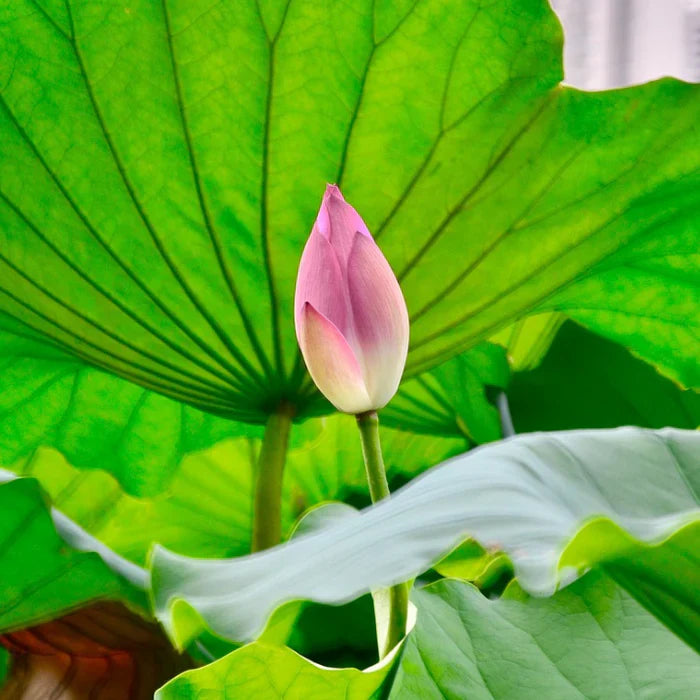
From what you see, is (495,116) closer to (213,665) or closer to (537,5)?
(537,5)

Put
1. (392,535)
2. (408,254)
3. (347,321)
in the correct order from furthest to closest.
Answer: (408,254) < (347,321) < (392,535)

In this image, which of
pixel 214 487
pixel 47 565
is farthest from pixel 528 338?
pixel 47 565

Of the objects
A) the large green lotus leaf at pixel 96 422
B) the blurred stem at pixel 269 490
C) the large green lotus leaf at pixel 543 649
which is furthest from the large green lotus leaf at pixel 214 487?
the large green lotus leaf at pixel 543 649

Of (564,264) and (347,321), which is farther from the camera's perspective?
(564,264)

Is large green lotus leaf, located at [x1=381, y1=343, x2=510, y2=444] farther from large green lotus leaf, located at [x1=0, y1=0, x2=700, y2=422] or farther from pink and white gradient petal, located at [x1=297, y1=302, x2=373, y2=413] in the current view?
pink and white gradient petal, located at [x1=297, y1=302, x2=373, y2=413]

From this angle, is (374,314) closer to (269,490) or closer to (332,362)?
(332,362)

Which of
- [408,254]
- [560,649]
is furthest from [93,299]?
[560,649]
